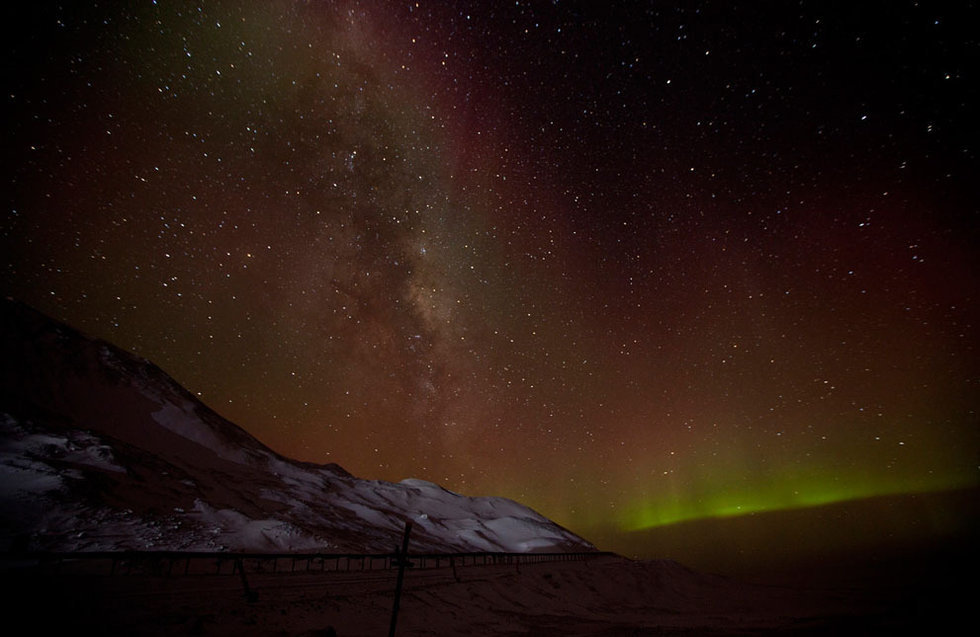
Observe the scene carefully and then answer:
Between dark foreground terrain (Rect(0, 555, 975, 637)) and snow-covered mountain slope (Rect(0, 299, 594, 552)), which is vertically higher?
snow-covered mountain slope (Rect(0, 299, 594, 552))

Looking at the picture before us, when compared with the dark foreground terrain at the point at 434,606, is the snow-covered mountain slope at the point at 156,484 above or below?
above

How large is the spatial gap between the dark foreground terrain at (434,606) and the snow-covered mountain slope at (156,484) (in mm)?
5686

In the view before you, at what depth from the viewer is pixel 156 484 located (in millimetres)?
49000

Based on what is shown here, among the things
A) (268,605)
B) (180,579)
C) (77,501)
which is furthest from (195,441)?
(268,605)

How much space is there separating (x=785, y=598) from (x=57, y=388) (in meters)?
100

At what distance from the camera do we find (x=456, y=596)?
69.2 ft

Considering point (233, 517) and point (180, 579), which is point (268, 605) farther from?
point (233, 517)

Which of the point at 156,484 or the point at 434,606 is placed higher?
the point at 156,484

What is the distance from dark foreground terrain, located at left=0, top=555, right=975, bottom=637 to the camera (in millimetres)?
11352

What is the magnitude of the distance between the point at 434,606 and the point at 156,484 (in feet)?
154

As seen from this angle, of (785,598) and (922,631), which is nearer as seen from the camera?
(922,631)

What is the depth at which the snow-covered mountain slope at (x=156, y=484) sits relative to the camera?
34969 mm

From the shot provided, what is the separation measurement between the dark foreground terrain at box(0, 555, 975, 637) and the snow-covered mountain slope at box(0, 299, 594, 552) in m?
5.69

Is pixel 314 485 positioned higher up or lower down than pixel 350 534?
higher up
